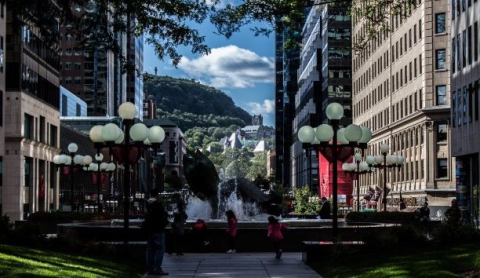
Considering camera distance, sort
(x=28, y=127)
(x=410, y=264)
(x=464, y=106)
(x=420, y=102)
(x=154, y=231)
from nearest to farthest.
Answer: (x=410, y=264) → (x=154, y=231) → (x=464, y=106) → (x=28, y=127) → (x=420, y=102)

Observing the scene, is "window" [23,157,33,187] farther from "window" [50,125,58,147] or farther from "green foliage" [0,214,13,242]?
"green foliage" [0,214,13,242]

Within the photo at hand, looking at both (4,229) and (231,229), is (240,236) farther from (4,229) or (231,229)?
(4,229)

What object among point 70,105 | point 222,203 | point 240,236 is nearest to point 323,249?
point 240,236

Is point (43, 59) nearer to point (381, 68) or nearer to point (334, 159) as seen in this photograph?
point (381, 68)

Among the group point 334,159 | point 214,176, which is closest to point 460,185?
point 214,176

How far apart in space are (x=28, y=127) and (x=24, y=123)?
6.84 feet

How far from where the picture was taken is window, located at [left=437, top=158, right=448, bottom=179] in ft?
267

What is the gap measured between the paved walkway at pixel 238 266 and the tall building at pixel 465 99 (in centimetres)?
3056

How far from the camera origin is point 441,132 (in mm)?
82250

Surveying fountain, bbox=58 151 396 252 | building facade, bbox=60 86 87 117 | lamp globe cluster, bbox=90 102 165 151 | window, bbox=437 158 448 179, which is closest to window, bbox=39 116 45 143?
window, bbox=437 158 448 179

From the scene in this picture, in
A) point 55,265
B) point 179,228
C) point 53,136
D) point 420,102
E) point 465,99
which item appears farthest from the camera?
point 53,136

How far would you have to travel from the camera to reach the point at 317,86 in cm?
14138

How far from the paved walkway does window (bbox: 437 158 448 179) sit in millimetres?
52293

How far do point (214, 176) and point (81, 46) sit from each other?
922 inches
